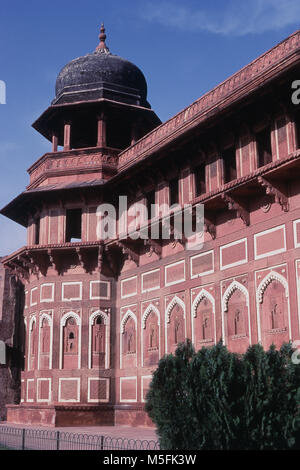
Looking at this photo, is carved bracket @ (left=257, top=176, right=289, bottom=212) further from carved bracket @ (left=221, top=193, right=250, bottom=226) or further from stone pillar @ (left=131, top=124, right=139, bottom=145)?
stone pillar @ (left=131, top=124, right=139, bottom=145)

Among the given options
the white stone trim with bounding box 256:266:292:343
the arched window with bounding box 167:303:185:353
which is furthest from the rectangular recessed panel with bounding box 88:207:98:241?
the white stone trim with bounding box 256:266:292:343

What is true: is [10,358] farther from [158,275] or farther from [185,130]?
[185,130]

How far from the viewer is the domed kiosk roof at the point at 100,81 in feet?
71.3

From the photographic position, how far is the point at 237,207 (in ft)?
47.6

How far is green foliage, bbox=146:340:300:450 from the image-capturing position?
913 cm

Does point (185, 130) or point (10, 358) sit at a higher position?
point (185, 130)

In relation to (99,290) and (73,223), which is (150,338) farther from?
(73,223)

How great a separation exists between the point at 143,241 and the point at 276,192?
19.8 ft

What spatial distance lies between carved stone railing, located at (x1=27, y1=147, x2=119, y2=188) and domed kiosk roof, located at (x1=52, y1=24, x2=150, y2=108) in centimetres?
222

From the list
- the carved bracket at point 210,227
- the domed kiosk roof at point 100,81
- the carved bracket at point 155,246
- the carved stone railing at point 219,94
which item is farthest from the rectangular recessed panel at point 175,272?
the domed kiosk roof at point 100,81

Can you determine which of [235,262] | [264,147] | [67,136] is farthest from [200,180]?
[67,136]

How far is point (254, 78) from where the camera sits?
1374 centimetres
